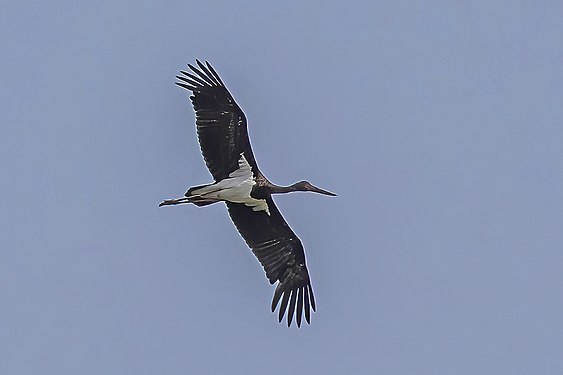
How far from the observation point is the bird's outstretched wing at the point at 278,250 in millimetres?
37688

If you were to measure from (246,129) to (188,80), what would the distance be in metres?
1.47

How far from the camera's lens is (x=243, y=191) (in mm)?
36875

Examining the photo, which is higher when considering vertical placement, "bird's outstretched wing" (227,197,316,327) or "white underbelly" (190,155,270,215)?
"white underbelly" (190,155,270,215)

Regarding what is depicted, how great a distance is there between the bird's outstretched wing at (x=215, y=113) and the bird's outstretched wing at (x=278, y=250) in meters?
1.67

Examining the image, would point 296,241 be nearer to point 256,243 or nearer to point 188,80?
point 256,243

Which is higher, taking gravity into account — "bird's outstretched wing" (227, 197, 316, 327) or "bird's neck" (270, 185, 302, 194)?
"bird's neck" (270, 185, 302, 194)

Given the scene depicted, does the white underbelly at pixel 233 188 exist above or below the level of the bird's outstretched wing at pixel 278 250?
above

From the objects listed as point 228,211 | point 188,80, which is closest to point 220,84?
point 188,80

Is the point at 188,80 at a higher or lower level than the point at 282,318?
higher

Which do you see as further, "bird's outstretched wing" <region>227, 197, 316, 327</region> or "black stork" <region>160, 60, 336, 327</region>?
"bird's outstretched wing" <region>227, 197, 316, 327</region>

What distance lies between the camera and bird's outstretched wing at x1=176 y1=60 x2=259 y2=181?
1437 inches

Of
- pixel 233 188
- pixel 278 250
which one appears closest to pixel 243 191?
pixel 233 188

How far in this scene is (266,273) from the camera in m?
37.9

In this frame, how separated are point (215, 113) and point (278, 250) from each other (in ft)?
10.9
